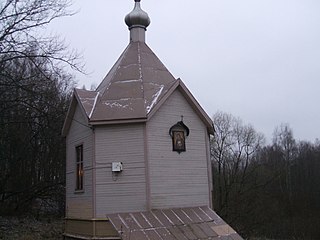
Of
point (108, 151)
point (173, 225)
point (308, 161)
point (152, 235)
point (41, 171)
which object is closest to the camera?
point (152, 235)

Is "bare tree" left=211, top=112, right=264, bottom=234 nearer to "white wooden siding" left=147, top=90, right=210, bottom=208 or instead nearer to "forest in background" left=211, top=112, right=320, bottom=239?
"forest in background" left=211, top=112, right=320, bottom=239

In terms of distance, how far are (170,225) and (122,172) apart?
6.52 feet

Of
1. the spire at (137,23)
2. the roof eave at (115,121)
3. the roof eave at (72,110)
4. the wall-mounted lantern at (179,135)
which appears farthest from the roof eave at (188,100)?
the spire at (137,23)

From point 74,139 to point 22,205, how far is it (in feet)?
33.4

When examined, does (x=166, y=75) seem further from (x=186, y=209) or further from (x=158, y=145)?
(x=186, y=209)

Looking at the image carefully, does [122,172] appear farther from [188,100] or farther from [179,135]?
[188,100]

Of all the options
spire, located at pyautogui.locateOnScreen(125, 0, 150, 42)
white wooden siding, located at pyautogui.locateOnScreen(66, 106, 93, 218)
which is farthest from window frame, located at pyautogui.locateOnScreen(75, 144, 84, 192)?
spire, located at pyautogui.locateOnScreen(125, 0, 150, 42)

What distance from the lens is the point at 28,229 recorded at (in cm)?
1578

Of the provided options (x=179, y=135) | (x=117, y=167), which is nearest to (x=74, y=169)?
(x=117, y=167)

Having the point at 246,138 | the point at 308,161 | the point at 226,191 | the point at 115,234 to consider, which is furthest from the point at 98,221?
the point at 308,161

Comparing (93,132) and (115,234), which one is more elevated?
(93,132)

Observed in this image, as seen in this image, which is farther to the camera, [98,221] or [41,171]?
[41,171]

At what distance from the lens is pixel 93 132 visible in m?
11.0

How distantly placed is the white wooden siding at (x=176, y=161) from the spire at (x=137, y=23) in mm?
3299
